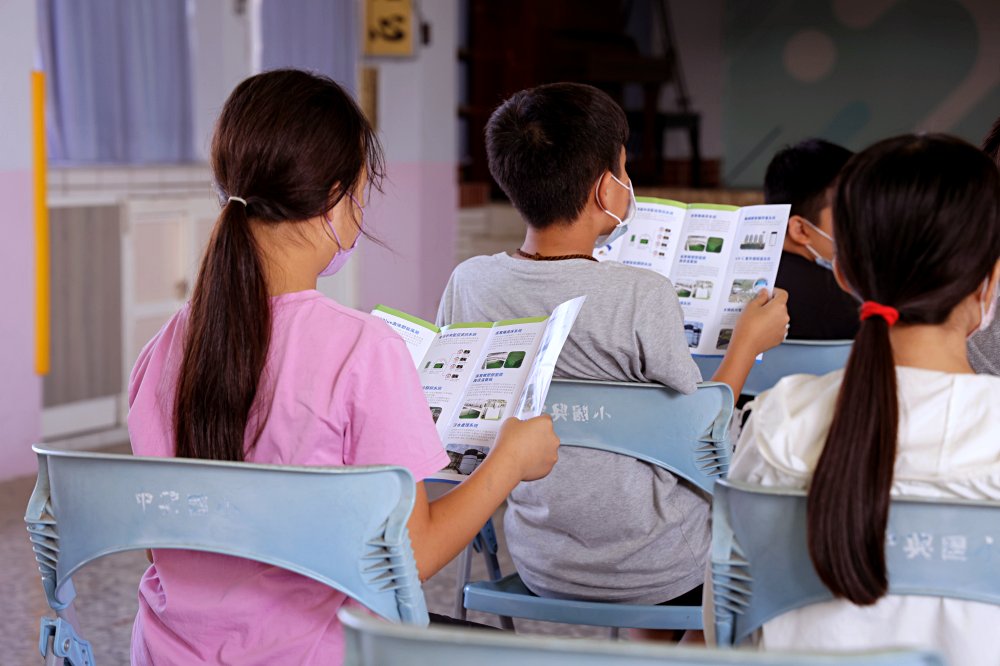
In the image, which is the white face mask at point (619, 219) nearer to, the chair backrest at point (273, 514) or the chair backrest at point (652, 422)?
the chair backrest at point (652, 422)

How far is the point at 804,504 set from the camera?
1077 mm

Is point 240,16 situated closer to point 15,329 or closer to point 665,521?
point 15,329

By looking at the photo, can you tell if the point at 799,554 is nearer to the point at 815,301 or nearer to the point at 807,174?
the point at 815,301

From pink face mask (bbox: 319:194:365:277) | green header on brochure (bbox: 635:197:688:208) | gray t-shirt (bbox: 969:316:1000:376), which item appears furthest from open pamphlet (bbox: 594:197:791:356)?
pink face mask (bbox: 319:194:365:277)

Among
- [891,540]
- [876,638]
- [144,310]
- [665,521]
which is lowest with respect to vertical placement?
[144,310]

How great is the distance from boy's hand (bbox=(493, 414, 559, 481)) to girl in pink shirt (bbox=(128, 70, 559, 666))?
6cm

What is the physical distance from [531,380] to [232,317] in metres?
0.39

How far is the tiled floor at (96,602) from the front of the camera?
268cm

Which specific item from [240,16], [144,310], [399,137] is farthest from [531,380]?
[399,137]

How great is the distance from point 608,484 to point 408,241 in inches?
201

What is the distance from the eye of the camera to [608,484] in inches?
71.1

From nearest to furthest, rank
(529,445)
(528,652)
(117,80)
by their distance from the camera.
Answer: (528,652) < (529,445) < (117,80)

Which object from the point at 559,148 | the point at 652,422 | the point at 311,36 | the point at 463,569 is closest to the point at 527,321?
the point at 652,422

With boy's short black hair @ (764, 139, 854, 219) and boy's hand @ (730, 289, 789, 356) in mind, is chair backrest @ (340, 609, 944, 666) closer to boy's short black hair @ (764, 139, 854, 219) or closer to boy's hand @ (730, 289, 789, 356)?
boy's hand @ (730, 289, 789, 356)
